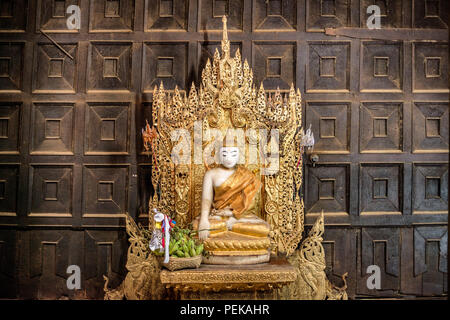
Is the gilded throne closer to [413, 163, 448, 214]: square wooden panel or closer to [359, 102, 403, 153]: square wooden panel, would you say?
[359, 102, 403, 153]: square wooden panel

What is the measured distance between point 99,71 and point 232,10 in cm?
224

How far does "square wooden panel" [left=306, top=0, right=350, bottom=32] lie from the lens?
19.1ft

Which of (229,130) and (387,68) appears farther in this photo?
(387,68)

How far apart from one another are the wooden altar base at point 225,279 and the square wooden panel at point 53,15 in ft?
13.4

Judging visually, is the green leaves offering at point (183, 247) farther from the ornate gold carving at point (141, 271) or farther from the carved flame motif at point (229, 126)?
the ornate gold carving at point (141, 271)

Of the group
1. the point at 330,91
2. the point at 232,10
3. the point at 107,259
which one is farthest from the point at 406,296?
the point at 232,10

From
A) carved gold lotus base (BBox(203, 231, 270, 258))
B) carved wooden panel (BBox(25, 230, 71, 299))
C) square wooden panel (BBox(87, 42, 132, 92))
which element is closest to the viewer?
carved gold lotus base (BBox(203, 231, 270, 258))

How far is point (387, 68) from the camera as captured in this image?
5.85m

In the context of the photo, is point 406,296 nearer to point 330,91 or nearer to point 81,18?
point 330,91

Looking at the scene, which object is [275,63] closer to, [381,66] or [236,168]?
[381,66]

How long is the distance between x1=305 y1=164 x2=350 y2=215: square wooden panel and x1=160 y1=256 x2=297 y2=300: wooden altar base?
1.56 meters

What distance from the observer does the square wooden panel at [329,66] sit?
19.0 feet

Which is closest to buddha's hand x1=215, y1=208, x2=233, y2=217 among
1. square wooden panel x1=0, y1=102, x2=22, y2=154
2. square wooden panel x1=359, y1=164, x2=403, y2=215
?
square wooden panel x1=359, y1=164, x2=403, y2=215

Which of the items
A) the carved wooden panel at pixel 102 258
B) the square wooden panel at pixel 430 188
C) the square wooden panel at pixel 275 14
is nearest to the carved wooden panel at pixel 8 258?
the carved wooden panel at pixel 102 258
